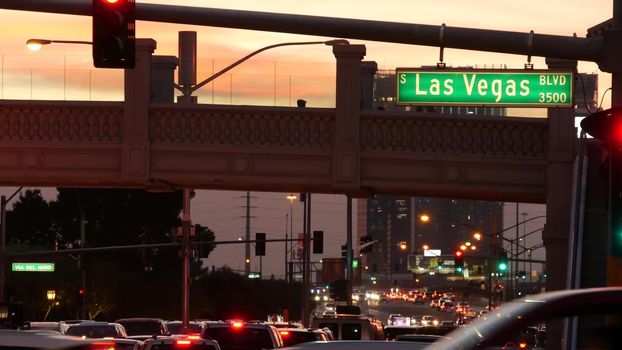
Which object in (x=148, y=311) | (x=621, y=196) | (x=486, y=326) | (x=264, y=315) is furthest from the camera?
(x=264, y=315)

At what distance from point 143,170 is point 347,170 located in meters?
5.41

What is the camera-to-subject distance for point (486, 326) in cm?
734

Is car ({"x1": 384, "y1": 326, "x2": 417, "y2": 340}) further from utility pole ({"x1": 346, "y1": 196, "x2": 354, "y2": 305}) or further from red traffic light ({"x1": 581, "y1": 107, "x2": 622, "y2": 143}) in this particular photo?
utility pole ({"x1": 346, "y1": 196, "x2": 354, "y2": 305})

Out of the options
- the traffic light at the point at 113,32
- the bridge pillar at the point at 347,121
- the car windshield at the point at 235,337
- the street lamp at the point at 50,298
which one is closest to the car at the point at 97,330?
the car windshield at the point at 235,337

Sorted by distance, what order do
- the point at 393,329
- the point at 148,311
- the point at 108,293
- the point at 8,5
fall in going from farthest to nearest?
the point at 148,311 < the point at 108,293 < the point at 393,329 < the point at 8,5

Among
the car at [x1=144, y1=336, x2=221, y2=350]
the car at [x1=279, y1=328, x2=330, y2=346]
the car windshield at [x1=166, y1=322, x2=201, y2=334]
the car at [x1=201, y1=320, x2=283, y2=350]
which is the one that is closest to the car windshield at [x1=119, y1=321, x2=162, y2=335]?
the car windshield at [x1=166, y1=322, x2=201, y2=334]

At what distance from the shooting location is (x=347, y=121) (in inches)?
1484

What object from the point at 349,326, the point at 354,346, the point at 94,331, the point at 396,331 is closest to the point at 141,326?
the point at 349,326

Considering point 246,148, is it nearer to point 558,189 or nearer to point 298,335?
point 558,189

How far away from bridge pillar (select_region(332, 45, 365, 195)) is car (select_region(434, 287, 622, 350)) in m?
29.9

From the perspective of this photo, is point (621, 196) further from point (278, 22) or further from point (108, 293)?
point (108, 293)

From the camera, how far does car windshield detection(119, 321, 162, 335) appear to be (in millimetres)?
38125

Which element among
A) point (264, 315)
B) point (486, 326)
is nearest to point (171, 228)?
point (264, 315)

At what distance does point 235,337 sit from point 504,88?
6626mm
